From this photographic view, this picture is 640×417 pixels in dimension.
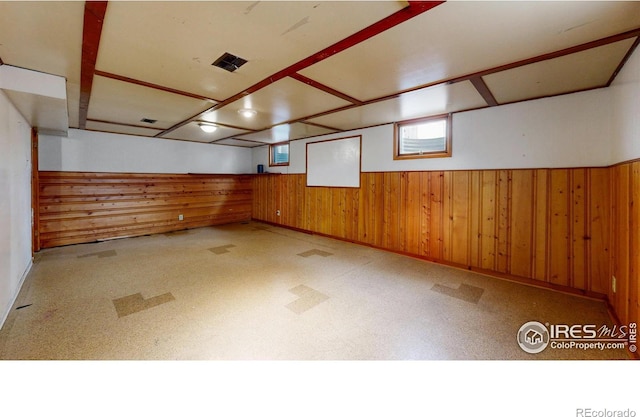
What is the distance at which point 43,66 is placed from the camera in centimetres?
214

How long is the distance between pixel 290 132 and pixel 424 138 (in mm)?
2593

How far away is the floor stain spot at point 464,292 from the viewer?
267 cm

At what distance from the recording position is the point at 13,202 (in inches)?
104

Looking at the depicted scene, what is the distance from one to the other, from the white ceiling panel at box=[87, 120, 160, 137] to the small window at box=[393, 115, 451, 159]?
4.65 metres

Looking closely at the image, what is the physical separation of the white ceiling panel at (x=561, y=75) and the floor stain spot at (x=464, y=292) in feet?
7.22

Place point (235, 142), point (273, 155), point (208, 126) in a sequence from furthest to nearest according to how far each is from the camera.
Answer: point (273, 155), point (235, 142), point (208, 126)

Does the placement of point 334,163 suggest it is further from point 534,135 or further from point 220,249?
point 534,135

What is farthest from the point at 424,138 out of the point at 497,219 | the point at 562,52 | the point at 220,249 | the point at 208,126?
the point at 220,249

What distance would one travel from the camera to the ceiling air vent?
78.5 inches

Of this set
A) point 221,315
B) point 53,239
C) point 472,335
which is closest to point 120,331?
point 221,315

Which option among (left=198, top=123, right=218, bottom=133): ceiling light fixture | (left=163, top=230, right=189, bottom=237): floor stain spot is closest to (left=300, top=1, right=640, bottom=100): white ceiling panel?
(left=198, top=123, right=218, bottom=133): ceiling light fixture

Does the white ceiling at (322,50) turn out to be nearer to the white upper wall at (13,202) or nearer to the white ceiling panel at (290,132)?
the white upper wall at (13,202)

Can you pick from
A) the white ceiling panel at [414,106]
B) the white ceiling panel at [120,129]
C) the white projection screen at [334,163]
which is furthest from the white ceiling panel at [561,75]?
the white ceiling panel at [120,129]

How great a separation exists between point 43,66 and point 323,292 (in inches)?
129
